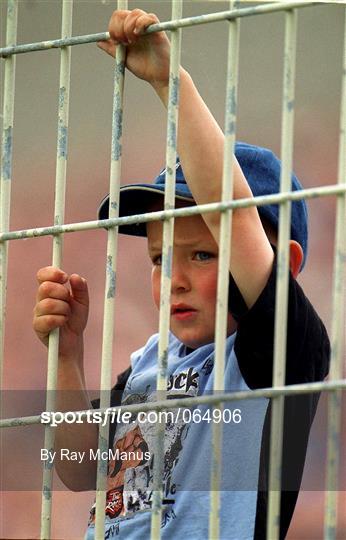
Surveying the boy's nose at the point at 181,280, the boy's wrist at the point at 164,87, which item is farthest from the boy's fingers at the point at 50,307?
the boy's wrist at the point at 164,87

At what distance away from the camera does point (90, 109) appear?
13.5 feet

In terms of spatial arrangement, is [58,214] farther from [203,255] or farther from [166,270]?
[203,255]

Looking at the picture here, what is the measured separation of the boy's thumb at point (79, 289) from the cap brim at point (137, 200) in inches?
9.8

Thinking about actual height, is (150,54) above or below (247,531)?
above

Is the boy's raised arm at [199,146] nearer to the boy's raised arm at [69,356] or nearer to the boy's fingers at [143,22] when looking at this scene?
the boy's fingers at [143,22]

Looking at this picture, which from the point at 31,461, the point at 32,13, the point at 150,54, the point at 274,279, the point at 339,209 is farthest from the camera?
the point at 31,461

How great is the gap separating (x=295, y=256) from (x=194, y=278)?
0.19 metres

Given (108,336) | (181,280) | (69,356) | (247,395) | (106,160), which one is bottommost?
(247,395)

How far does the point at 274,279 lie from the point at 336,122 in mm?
2240

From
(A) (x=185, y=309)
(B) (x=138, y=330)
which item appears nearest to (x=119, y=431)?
(A) (x=185, y=309)

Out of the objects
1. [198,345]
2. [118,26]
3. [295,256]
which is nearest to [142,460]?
[198,345]

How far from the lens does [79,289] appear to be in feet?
7.46

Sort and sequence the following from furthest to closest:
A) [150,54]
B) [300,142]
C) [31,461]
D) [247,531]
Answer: [300,142] < [31,461] < [247,531] < [150,54]

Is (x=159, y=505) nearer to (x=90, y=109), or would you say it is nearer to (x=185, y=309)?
(x=185, y=309)
